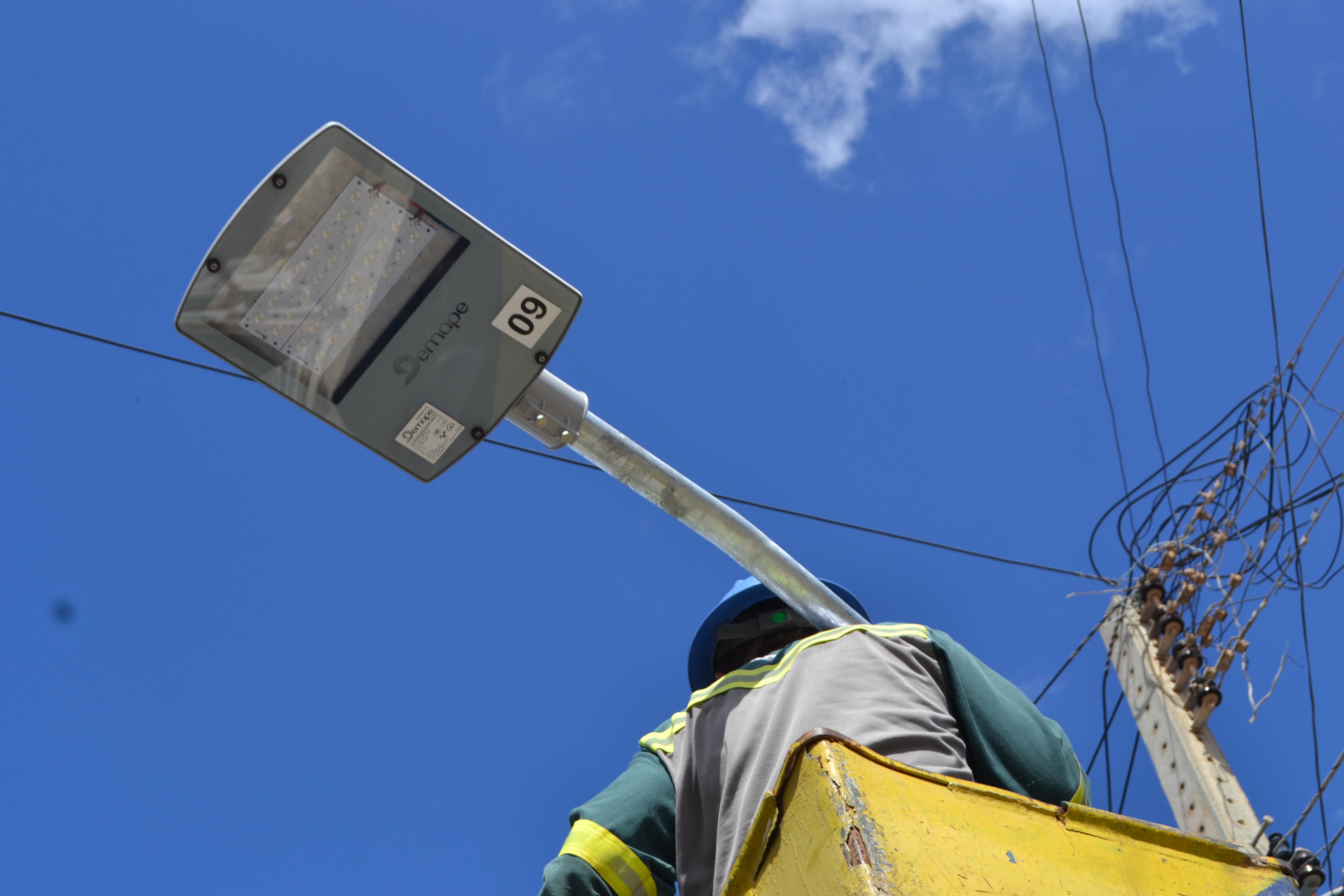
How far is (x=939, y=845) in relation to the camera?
60.8 inches

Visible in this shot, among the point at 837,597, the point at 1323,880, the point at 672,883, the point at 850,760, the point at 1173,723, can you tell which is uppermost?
the point at 1173,723

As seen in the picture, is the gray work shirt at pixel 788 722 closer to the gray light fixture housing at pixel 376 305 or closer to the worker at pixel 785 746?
the worker at pixel 785 746

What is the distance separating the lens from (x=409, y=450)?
245 cm

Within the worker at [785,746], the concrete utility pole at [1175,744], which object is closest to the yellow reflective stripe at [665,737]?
the worker at [785,746]

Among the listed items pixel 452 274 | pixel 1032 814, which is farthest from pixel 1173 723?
pixel 452 274

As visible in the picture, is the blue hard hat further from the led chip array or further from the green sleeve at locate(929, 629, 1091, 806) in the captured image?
the led chip array

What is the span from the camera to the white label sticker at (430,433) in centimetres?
244

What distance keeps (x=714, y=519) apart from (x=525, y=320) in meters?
0.72

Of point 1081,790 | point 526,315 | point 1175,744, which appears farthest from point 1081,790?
point 1175,744

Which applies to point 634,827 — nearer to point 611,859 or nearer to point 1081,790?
point 611,859

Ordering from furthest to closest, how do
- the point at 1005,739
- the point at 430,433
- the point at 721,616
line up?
the point at 721,616 → the point at 430,433 → the point at 1005,739

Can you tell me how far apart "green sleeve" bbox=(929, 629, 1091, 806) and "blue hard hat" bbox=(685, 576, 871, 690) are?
0.82m

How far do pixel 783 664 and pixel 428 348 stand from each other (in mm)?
1034

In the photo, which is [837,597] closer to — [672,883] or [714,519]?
[714,519]
